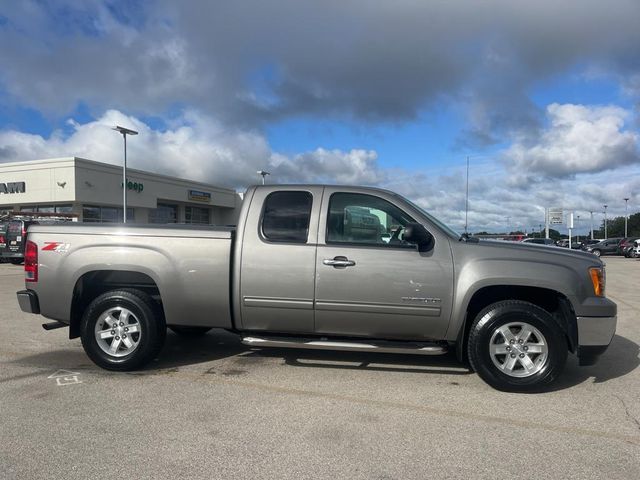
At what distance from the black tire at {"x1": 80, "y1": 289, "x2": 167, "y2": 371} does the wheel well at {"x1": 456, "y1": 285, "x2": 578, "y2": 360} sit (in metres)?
3.09

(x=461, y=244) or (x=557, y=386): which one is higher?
(x=461, y=244)

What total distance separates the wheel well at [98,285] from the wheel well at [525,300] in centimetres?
321

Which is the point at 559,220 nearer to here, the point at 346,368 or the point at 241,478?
the point at 346,368

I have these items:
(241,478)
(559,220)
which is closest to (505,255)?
(241,478)

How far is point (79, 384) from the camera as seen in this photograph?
15.9ft

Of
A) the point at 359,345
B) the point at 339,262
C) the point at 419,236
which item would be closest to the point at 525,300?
the point at 419,236

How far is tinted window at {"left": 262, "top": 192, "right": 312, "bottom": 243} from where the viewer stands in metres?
5.06

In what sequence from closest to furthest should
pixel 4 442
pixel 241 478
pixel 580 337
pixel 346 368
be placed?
pixel 241 478 → pixel 4 442 → pixel 580 337 → pixel 346 368

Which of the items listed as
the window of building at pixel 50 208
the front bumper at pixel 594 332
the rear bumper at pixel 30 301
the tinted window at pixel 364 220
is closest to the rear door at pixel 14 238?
the window of building at pixel 50 208

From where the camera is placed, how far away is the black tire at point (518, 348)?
4.64 m

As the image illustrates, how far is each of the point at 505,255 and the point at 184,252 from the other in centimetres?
314

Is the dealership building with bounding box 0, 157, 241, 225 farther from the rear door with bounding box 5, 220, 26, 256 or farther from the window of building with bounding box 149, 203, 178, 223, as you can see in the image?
the rear door with bounding box 5, 220, 26, 256

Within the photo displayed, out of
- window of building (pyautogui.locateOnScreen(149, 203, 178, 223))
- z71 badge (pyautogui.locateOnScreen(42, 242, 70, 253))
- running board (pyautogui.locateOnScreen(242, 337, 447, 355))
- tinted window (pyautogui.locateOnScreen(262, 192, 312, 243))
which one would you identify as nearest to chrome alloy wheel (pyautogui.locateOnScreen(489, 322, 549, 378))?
running board (pyautogui.locateOnScreen(242, 337, 447, 355))

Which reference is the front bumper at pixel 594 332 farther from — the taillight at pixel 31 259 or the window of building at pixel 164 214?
the window of building at pixel 164 214
